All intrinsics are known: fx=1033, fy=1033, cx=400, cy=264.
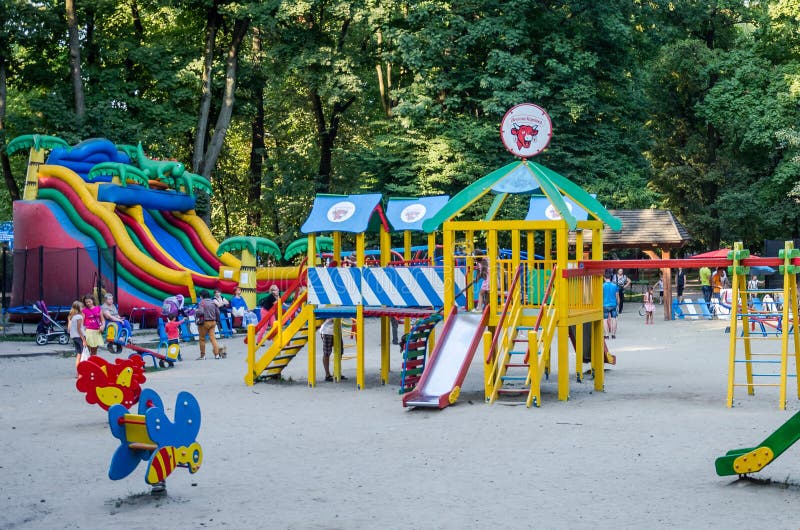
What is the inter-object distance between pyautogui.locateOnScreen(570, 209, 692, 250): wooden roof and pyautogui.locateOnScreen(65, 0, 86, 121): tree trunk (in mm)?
19438

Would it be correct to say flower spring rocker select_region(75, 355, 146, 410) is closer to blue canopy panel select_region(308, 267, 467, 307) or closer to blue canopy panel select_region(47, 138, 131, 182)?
blue canopy panel select_region(308, 267, 467, 307)

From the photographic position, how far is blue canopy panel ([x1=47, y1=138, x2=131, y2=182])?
3309cm

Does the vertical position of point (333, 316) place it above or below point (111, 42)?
below

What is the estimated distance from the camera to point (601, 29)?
39062mm

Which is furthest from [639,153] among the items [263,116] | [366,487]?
[366,487]

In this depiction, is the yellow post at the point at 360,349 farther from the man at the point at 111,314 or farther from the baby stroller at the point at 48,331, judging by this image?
the baby stroller at the point at 48,331

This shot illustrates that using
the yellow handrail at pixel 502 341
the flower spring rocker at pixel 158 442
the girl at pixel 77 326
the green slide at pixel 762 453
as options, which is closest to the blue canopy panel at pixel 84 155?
the girl at pixel 77 326

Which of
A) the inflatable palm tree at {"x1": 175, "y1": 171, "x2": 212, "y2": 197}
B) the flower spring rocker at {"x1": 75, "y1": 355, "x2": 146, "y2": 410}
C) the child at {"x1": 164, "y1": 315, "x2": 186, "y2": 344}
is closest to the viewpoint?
the flower spring rocker at {"x1": 75, "y1": 355, "x2": 146, "y2": 410}

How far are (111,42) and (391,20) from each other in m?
11.7

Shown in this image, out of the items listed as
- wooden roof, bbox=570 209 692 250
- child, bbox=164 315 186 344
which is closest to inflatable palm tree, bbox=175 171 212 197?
child, bbox=164 315 186 344

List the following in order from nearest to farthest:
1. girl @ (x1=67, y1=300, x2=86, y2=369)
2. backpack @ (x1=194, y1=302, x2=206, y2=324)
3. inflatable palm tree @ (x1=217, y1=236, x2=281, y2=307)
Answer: girl @ (x1=67, y1=300, x2=86, y2=369) < backpack @ (x1=194, y1=302, x2=206, y2=324) < inflatable palm tree @ (x1=217, y1=236, x2=281, y2=307)

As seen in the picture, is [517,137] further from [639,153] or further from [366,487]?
[639,153]

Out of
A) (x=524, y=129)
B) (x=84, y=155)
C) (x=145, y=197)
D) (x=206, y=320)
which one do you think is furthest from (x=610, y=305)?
(x=84, y=155)

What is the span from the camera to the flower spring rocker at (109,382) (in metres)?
12.8
